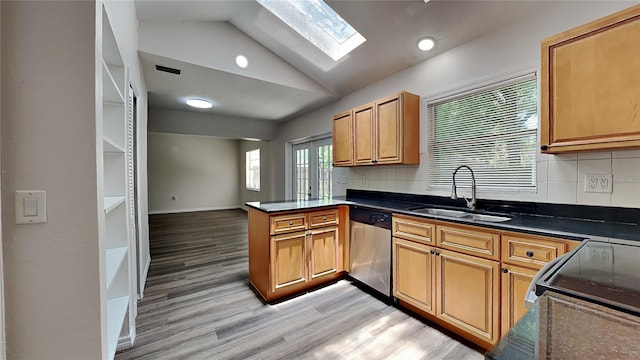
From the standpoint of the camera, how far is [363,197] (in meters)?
3.40

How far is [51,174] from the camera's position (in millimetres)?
875

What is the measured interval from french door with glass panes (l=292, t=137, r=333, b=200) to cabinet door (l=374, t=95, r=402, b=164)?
1.48m

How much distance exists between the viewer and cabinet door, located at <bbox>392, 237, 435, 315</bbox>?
1.98 metres

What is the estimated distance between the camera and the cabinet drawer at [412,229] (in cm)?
199

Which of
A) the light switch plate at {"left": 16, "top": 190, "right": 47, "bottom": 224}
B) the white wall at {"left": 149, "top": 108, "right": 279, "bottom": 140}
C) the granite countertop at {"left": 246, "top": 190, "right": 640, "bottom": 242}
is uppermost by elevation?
the white wall at {"left": 149, "top": 108, "right": 279, "bottom": 140}

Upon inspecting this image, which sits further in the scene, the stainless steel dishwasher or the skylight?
the skylight

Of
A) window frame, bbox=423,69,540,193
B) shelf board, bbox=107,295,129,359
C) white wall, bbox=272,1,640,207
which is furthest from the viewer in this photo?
window frame, bbox=423,69,540,193

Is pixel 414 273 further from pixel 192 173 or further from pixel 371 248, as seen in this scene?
pixel 192 173

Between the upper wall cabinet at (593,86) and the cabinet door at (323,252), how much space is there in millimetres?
1905

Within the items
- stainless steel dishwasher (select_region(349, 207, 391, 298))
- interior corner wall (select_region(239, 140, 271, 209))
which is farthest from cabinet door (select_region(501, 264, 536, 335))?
interior corner wall (select_region(239, 140, 271, 209))

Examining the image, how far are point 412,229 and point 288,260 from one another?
1.19m

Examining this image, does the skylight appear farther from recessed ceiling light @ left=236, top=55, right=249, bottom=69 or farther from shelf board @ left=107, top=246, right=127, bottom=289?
shelf board @ left=107, top=246, right=127, bottom=289

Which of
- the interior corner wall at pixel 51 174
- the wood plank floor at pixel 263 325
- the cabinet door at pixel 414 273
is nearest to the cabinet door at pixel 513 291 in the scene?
the wood plank floor at pixel 263 325

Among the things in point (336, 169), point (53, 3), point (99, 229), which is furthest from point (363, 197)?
point (53, 3)
